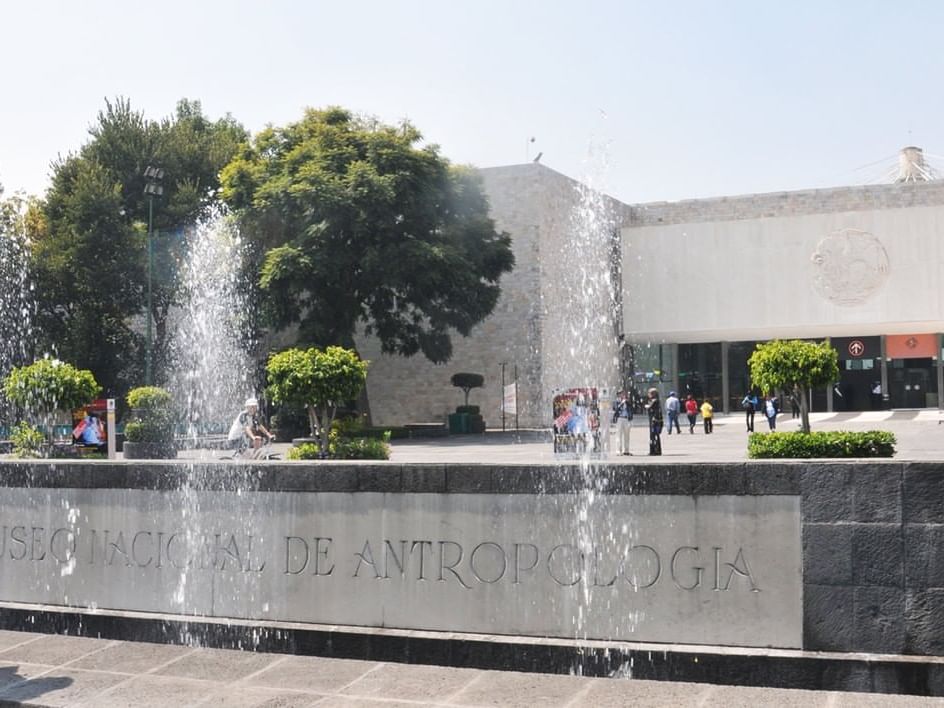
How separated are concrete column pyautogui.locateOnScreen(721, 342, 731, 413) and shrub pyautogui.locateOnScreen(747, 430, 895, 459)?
38154mm

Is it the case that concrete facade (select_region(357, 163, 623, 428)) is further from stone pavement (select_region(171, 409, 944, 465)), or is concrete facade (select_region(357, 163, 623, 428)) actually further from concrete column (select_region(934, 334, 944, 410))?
concrete column (select_region(934, 334, 944, 410))

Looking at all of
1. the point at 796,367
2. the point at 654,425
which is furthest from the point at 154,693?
the point at 654,425

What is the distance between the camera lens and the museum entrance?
44781mm

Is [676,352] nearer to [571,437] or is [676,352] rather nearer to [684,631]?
[571,437]

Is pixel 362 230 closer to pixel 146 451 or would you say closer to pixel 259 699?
pixel 146 451

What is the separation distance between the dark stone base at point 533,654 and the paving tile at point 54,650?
12 cm

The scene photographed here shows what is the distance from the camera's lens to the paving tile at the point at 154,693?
6168 mm

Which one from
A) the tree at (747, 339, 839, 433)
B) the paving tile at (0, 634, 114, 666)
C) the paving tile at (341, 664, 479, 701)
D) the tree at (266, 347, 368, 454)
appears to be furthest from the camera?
the tree at (747, 339, 839, 433)

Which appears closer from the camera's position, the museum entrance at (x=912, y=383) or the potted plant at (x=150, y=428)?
the potted plant at (x=150, y=428)

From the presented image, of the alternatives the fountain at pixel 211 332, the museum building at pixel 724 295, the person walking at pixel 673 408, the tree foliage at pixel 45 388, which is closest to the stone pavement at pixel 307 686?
the tree foliage at pixel 45 388

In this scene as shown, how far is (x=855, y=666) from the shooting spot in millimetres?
5918

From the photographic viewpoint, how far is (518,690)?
6223 mm

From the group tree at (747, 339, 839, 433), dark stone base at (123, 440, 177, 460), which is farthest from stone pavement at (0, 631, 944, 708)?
dark stone base at (123, 440, 177, 460)

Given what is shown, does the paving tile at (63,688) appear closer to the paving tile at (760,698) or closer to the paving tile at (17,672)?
the paving tile at (17,672)
